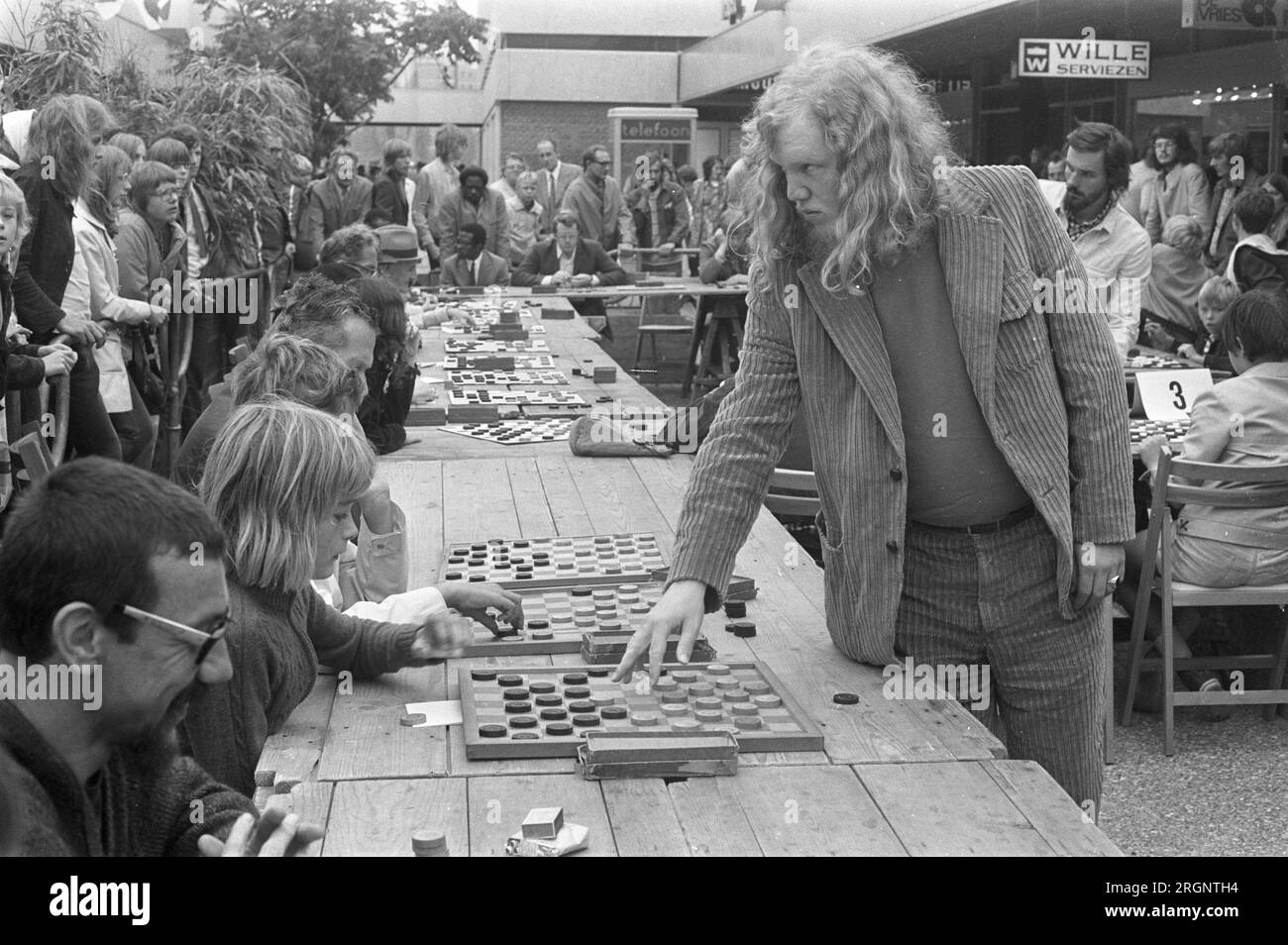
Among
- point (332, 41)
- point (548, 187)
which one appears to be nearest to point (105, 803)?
point (548, 187)

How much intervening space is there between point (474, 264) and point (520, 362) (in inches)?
237

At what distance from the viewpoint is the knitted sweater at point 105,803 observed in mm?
1683

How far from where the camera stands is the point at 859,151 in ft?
8.07

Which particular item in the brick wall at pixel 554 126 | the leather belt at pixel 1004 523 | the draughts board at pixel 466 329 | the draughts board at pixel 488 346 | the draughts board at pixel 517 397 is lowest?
the draughts board at pixel 517 397

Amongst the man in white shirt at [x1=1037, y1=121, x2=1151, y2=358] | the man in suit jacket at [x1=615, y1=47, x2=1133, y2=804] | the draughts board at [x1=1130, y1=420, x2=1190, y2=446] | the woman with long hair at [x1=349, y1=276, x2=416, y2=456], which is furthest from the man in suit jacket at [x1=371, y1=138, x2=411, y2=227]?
the man in suit jacket at [x1=615, y1=47, x2=1133, y2=804]

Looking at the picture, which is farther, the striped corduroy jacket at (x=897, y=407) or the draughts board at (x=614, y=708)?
the striped corduroy jacket at (x=897, y=407)

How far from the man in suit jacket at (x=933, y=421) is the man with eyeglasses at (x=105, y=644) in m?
0.81

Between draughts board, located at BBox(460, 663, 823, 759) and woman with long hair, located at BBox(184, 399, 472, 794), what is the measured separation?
0.26 meters

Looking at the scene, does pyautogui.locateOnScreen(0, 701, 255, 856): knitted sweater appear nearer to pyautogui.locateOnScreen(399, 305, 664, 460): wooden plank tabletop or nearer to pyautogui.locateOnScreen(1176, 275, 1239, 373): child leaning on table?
pyautogui.locateOnScreen(399, 305, 664, 460): wooden plank tabletop

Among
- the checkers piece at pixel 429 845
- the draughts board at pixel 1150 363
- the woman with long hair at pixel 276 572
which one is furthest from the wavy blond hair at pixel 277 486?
the draughts board at pixel 1150 363

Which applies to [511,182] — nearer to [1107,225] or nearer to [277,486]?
[1107,225]

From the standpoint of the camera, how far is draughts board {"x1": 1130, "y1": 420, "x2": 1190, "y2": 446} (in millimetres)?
5531

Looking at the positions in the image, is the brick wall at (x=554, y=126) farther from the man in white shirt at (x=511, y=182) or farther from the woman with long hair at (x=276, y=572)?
the woman with long hair at (x=276, y=572)
